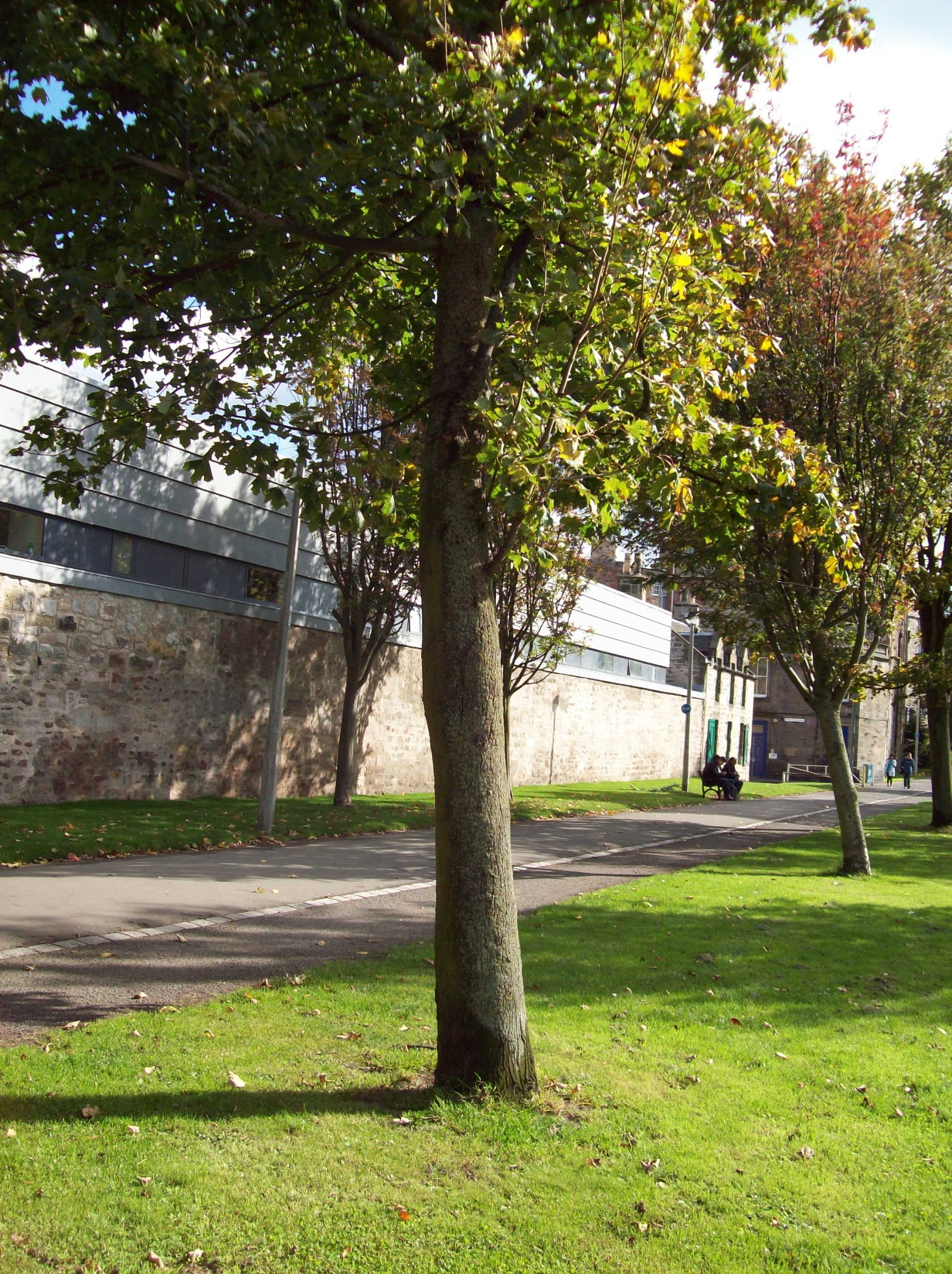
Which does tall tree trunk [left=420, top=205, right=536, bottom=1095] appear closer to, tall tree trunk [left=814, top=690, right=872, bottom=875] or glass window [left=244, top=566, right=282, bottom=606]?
tall tree trunk [left=814, top=690, right=872, bottom=875]

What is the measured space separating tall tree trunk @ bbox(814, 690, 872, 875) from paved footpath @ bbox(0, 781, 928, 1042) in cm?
237

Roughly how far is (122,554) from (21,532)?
85.4 inches

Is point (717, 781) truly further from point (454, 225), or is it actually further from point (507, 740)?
point (454, 225)

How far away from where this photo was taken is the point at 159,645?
18406mm

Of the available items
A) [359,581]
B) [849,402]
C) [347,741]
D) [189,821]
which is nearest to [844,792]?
[849,402]

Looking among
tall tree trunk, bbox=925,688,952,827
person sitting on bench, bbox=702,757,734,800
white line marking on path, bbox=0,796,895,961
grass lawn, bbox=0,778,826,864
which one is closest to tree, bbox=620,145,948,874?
white line marking on path, bbox=0,796,895,961

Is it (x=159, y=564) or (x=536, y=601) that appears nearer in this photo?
(x=159, y=564)

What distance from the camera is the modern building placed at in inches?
620

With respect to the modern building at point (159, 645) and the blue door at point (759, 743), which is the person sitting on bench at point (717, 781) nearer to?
the modern building at point (159, 645)

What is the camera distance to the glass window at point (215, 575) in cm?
1942

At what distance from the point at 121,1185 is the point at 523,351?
181 inches

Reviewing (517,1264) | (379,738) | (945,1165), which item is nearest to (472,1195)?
(517,1264)

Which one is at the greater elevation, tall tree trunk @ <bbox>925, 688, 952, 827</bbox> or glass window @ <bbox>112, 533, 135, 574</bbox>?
glass window @ <bbox>112, 533, 135, 574</bbox>

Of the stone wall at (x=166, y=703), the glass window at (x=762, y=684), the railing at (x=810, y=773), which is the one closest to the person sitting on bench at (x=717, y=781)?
the stone wall at (x=166, y=703)
